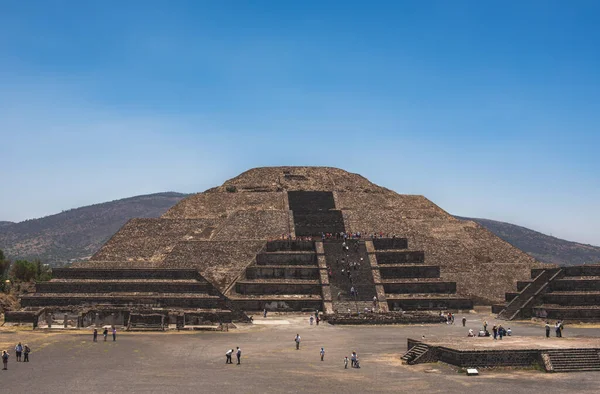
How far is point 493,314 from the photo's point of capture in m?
54.9

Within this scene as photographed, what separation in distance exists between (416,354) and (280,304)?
79.0 feet

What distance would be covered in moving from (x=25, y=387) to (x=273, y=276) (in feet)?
109

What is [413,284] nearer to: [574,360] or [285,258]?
[285,258]

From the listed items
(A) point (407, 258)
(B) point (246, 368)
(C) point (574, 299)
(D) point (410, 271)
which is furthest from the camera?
(A) point (407, 258)

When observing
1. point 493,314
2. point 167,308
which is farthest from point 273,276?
point 493,314

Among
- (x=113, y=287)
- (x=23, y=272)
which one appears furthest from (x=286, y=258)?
(x=23, y=272)

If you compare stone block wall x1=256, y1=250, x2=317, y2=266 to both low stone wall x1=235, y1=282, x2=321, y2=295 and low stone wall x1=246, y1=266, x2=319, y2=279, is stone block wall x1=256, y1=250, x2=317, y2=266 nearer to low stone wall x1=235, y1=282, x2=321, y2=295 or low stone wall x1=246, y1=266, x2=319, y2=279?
low stone wall x1=246, y1=266, x2=319, y2=279

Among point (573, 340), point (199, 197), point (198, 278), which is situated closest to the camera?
point (573, 340)

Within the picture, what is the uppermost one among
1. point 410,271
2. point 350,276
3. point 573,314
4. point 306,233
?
point 306,233

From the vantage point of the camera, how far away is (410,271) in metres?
59.3

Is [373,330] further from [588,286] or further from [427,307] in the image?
[588,286]

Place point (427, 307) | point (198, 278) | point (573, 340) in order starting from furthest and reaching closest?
1. point (427, 307)
2. point (198, 278)
3. point (573, 340)

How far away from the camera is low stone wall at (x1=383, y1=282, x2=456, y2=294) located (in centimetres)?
5728

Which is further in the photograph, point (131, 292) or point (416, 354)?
point (131, 292)
